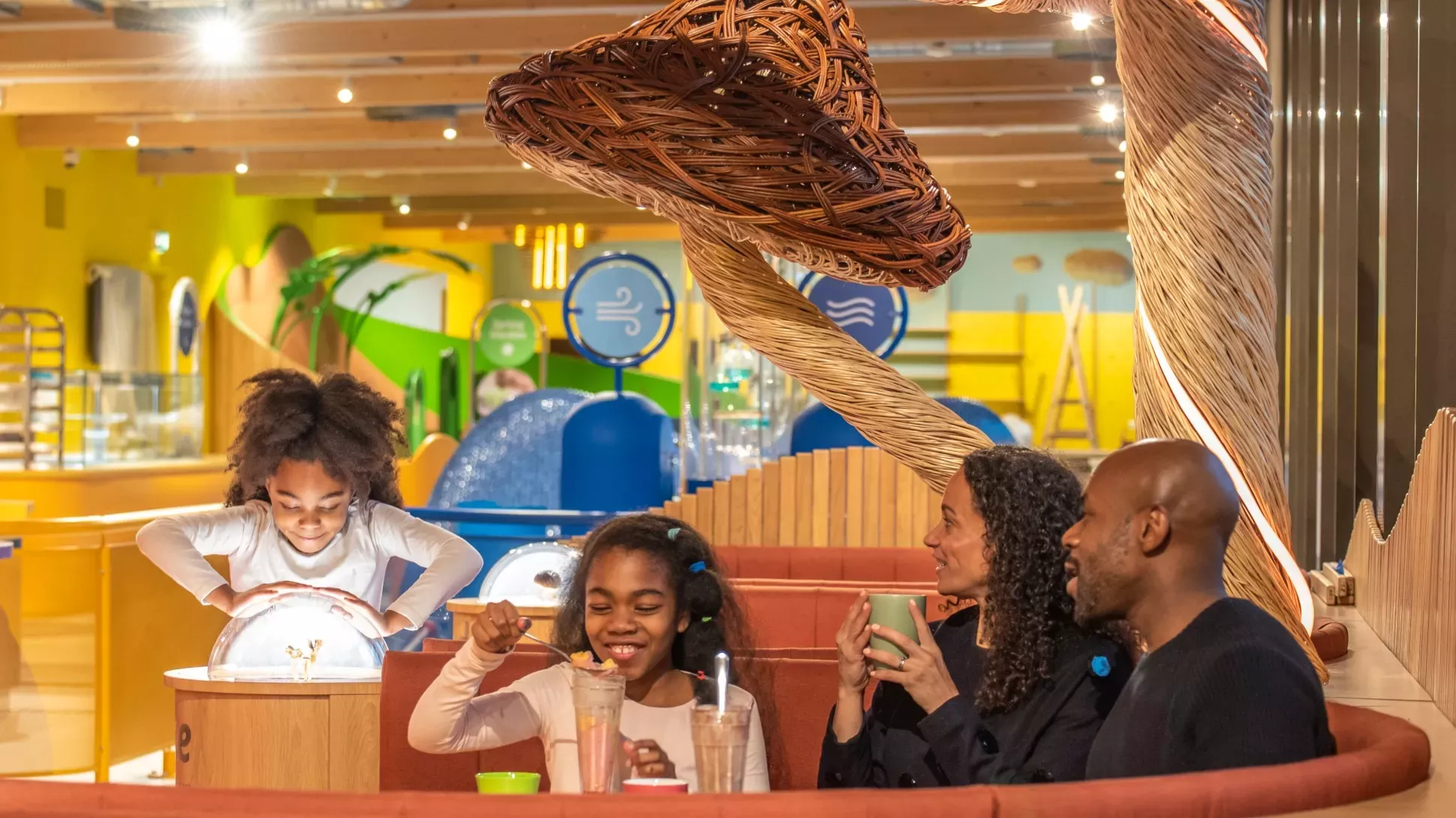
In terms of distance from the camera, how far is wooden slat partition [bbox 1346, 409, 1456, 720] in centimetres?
218

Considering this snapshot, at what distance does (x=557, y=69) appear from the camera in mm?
1863

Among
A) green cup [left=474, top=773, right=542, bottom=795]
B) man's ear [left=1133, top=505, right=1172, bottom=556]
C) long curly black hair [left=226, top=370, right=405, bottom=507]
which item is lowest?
green cup [left=474, top=773, right=542, bottom=795]

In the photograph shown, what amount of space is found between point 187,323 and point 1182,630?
1503cm

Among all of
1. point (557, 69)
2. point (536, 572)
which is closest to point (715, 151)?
point (557, 69)

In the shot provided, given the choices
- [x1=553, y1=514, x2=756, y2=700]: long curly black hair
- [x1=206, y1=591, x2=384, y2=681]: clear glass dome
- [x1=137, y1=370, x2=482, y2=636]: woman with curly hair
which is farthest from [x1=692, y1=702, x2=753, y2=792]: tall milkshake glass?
[x1=137, y1=370, x2=482, y2=636]: woman with curly hair

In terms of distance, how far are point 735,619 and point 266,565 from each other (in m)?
1.39

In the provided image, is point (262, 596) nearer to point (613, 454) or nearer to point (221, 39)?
point (613, 454)

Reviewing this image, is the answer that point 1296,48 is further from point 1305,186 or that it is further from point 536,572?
point 536,572

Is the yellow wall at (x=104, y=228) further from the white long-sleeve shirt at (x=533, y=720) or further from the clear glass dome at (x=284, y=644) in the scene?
the white long-sleeve shirt at (x=533, y=720)

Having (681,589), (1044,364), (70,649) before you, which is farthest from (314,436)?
(1044,364)

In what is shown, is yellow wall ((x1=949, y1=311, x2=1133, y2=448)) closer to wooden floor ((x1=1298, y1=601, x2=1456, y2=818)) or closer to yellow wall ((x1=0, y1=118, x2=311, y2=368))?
yellow wall ((x1=0, y1=118, x2=311, y2=368))

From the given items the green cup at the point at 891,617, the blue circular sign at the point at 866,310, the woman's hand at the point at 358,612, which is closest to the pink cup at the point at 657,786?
the green cup at the point at 891,617

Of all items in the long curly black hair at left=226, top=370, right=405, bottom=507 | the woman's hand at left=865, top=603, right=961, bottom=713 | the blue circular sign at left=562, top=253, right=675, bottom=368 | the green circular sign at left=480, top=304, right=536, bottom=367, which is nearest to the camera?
the woman's hand at left=865, top=603, right=961, bottom=713

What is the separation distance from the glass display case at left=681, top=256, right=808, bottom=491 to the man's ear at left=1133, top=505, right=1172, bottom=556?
5.88 m
